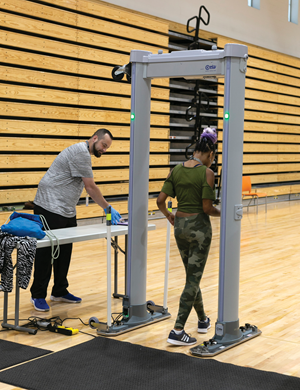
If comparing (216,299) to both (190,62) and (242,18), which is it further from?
(242,18)

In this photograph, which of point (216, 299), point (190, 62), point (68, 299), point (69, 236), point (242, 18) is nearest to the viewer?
point (190, 62)

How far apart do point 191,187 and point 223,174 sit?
228 millimetres

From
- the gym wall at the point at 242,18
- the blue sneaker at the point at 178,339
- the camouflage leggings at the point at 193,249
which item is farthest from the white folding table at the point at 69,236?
the gym wall at the point at 242,18

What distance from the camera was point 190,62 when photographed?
3.62 meters

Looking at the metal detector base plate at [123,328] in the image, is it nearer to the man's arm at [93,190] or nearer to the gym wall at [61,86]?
the man's arm at [93,190]

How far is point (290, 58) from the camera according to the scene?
46.9ft

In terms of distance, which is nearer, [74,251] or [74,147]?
[74,147]

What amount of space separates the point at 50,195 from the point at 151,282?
1.54m

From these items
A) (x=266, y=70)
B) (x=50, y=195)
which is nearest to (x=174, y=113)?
(x=266, y=70)

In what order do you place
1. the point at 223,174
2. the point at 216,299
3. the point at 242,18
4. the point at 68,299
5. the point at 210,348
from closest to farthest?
1. the point at 210,348
2. the point at 223,174
3. the point at 68,299
4. the point at 216,299
5. the point at 242,18

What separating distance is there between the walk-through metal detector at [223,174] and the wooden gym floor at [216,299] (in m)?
0.15

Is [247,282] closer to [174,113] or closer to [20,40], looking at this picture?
[20,40]

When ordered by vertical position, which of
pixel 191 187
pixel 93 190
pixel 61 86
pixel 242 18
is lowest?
pixel 93 190

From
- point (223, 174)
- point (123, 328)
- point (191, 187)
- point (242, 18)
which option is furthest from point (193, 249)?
point (242, 18)
